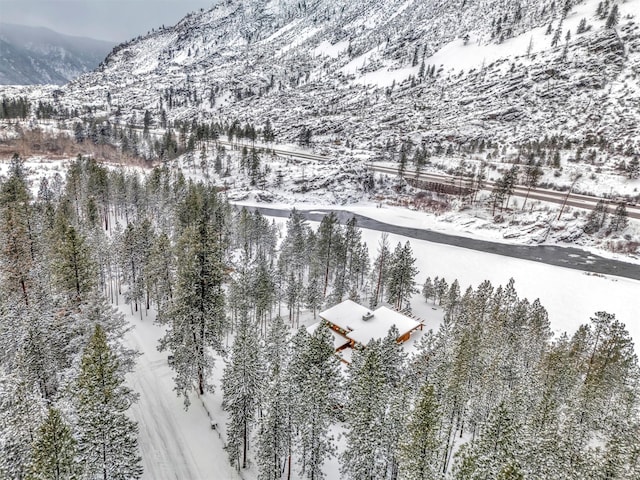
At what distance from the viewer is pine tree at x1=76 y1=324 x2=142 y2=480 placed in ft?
59.8

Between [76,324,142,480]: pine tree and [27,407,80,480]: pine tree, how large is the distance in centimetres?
212

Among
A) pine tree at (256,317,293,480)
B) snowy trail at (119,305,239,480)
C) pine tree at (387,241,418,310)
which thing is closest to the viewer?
pine tree at (256,317,293,480)

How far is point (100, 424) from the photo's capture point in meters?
18.2

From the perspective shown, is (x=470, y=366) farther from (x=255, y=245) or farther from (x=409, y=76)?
(x=409, y=76)

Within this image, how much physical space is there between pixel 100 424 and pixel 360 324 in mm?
30101

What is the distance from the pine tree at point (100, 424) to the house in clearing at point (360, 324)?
2493 centimetres

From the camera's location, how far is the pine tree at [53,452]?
14.9 m

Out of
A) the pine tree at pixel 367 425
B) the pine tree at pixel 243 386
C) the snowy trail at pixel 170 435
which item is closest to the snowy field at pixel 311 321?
the snowy trail at pixel 170 435

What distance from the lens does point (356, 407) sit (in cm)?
2162

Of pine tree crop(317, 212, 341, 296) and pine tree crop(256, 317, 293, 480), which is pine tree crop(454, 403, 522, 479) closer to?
pine tree crop(256, 317, 293, 480)

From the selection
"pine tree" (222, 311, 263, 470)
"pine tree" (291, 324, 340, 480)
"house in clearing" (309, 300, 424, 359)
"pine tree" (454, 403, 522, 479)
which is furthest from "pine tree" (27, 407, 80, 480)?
"house in clearing" (309, 300, 424, 359)

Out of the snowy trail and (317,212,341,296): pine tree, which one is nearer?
the snowy trail

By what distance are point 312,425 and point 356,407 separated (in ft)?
9.78

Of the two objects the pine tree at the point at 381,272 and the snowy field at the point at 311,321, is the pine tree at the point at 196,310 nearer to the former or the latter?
the snowy field at the point at 311,321
